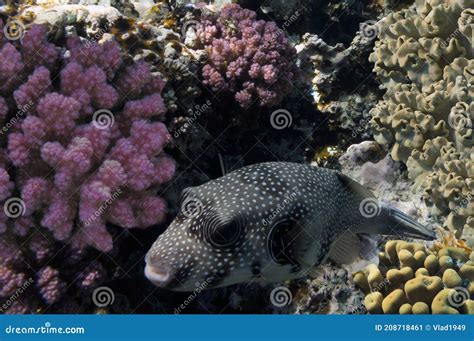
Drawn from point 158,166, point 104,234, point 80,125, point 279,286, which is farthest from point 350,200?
point 80,125

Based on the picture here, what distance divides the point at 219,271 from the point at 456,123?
3.93 metres

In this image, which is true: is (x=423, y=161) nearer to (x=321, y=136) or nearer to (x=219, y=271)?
(x=321, y=136)

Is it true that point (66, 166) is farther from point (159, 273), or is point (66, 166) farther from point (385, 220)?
point (385, 220)

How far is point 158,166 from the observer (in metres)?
5.59

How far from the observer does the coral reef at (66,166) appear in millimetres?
5000

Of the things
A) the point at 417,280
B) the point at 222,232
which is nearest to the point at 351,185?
the point at 417,280

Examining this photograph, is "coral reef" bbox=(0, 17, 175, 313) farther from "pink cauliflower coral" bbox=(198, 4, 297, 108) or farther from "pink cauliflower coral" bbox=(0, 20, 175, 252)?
"pink cauliflower coral" bbox=(198, 4, 297, 108)

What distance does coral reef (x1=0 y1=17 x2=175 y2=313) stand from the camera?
16.4 ft

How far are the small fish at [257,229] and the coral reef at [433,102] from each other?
1.53 m

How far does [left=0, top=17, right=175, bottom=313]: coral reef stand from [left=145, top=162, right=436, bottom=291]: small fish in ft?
3.63

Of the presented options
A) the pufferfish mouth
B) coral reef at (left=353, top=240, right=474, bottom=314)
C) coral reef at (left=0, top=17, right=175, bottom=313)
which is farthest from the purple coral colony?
the pufferfish mouth

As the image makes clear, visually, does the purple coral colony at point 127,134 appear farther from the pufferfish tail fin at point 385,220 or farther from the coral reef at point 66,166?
the pufferfish tail fin at point 385,220

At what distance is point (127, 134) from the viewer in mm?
5645

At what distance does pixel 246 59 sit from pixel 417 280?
12.7ft
